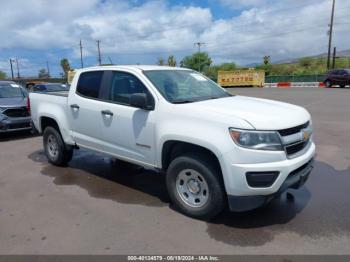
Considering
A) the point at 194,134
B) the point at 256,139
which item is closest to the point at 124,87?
the point at 194,134

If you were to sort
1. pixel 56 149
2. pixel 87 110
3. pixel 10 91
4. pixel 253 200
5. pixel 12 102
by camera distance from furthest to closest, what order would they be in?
pixel 10 91 < pixel 12 102 < pixel 56 149 < pixel 87 110 < pixel 253 200

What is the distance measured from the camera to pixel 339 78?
1159 inches

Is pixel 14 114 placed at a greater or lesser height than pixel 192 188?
greater

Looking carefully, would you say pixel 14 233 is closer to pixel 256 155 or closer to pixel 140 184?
pixel 140 184

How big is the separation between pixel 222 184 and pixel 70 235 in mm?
1803

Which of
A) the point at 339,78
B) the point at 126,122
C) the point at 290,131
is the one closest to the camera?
the point at 290,131

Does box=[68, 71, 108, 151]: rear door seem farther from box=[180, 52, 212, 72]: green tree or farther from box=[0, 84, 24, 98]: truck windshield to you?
box=[180, 52, 212, 72]: green tree

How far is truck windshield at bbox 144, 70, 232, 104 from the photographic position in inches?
176

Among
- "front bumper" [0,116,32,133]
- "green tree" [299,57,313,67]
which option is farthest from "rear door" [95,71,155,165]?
"green tree" [299,57,313,67]

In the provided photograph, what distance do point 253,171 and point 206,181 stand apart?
0.61 metres

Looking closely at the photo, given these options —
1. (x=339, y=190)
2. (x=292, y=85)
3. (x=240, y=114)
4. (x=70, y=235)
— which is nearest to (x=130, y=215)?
(x=70, y=235)

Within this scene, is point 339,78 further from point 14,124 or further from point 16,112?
point 14,124

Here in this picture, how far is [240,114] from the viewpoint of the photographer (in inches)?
146

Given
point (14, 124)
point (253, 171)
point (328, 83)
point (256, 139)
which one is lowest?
point (328, 83)
